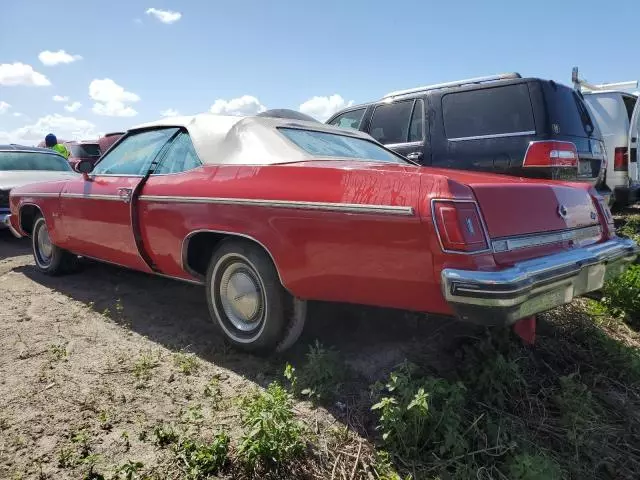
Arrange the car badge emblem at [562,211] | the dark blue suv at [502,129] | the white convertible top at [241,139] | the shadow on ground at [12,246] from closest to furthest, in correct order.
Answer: the car badge emblem at [562,211] < the white convertible top at [241,139] < the dark blue suv at [502,129] < the shadow on ground at [12,246]

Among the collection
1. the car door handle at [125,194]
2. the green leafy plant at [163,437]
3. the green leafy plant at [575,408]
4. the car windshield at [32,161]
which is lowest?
the green leafy plant at [575,408]

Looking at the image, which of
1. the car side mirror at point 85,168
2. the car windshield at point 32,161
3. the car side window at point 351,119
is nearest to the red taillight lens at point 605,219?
the car side window at point 351,119

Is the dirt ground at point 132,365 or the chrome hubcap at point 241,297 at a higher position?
the chrome hubcap at point 241,297

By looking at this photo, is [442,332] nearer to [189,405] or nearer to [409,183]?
[409,183]

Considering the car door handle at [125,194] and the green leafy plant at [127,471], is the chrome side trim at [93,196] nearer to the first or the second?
the car door handle at [125,194]

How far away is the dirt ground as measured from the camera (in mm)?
2256

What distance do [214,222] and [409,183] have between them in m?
1.30

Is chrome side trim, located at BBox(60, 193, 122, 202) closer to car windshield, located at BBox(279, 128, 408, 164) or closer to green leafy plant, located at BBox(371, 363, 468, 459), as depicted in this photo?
car windshield, located at BBox(279, 128, 408, 164)

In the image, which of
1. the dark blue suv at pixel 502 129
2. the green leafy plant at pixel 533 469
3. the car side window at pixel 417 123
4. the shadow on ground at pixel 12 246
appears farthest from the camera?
the shadow on ground at pixel 12 246

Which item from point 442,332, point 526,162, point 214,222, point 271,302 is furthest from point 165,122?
point 526,162

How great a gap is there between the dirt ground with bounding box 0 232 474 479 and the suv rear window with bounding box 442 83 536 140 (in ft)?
9.12

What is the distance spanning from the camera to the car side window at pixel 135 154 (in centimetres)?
379

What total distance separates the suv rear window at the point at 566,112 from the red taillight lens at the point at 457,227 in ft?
10.6

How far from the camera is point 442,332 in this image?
3.10 metres
